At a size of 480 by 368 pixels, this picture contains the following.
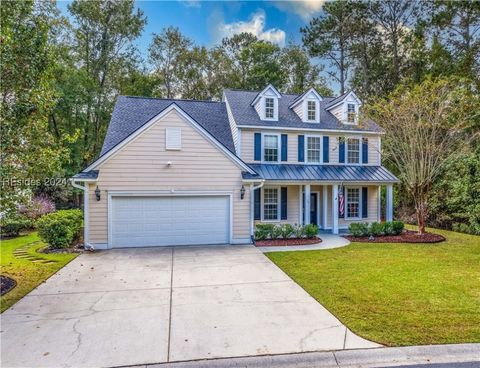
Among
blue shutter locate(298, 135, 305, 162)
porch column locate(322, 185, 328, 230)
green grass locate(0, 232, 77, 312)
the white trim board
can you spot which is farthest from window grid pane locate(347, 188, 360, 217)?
green grass locate(0, 232, 77, 312)

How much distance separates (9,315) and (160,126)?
301 inches

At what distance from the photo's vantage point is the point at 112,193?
36.2 ft

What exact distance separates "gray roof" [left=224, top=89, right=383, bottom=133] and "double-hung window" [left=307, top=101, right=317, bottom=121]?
448 millimetres

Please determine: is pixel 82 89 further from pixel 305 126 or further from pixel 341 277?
pixel 341 277

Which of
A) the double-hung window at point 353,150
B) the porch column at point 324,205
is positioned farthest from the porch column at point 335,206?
the double-hung window at point 353,150

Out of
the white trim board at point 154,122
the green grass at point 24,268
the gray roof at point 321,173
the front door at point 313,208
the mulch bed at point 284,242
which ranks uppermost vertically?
the white trim board at point 154,122

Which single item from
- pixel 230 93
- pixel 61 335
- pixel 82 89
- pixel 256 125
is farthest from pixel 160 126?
pixel 82 89

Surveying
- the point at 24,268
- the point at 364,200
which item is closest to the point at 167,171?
the point at 24,268

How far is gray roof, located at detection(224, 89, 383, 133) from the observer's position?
600 inches

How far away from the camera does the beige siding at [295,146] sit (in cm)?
1484

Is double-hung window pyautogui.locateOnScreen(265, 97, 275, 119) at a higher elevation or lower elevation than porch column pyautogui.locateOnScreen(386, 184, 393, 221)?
higher

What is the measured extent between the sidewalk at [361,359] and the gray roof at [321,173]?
9.94 meters

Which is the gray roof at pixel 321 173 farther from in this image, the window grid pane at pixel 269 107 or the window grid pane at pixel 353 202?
the window grid pane at pixel 269 107

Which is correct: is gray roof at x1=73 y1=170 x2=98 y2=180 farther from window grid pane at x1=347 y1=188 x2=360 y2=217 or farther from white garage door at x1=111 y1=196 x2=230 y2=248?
window grid pane at x1=347 y1=188 x2=360 y2=217
